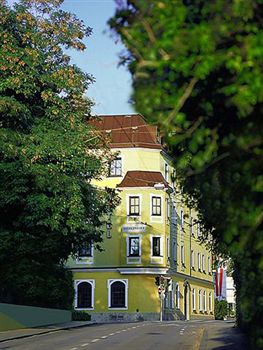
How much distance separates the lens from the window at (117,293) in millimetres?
70556

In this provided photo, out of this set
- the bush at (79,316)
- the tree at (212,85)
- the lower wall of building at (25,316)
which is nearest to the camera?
the tree at (212,85)

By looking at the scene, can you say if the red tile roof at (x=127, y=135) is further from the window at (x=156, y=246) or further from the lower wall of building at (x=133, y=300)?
the lower wall of building at (x=133, y=300)

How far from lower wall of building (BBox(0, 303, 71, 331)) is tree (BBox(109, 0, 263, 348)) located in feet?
98.4

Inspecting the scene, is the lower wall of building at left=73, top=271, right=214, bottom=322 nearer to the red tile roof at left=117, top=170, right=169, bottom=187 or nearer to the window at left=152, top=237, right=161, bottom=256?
the window at left=152, top=237, right=161, bottom=256

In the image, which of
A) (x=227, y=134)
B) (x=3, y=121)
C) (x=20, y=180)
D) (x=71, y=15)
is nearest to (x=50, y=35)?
(x=71, y=15)

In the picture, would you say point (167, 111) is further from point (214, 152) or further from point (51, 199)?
point (51, 199)

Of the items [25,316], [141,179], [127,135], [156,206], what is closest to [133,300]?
[156,206]

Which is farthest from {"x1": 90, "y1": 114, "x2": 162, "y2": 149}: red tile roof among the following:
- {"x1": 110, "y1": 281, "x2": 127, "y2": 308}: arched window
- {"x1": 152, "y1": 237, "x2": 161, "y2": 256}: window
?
{"x1": 110, "y1": 281, "x2": 127, "y2": 308}: arched window

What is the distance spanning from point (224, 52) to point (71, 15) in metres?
28.5

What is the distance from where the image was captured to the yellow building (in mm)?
69875

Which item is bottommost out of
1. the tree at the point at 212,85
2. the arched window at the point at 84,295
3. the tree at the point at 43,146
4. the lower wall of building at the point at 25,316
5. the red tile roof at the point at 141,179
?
the lower wall of building at the point at 25,316

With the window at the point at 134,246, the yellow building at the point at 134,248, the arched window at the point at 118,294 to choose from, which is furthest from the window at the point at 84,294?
the window at the point at 134,246

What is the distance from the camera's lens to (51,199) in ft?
97.4

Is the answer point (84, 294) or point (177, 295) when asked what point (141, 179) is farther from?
point (177, 295)
